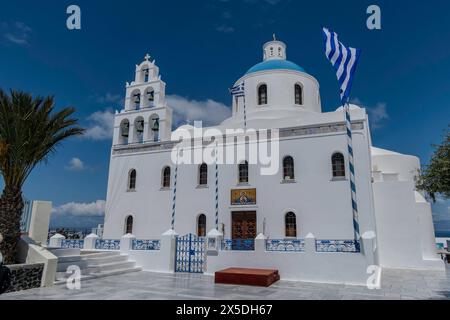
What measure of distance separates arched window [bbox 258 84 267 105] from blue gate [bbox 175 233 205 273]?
10.1 meters

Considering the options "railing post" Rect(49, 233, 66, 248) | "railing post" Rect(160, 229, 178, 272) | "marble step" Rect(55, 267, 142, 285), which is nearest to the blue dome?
"railing post" Rect(160, 229, 178, 272)

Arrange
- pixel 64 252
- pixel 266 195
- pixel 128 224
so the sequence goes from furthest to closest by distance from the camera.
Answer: pixel 128 224 < pixel 266 195 < pixel 64 252

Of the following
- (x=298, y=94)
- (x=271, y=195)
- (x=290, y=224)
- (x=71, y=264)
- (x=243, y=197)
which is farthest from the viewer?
(x=298, y=94)

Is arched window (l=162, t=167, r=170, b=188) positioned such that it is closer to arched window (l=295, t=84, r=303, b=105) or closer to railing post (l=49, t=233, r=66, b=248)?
railing post (l=49, t=233, r=66, b=248)

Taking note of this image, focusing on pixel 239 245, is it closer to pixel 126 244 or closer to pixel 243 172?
pixel 243 172

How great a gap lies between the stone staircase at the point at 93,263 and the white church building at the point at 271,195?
61cm

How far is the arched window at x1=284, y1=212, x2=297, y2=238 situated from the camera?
45.5ft

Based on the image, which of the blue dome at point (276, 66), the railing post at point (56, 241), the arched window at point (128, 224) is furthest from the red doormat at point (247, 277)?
the blue dome at point (276, 66)

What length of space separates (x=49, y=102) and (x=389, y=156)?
56.9 ft

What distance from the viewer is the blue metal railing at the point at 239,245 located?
11.5m

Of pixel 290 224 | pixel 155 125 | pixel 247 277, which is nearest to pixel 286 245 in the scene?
pixel 247 277

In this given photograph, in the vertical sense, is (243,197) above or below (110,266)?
above

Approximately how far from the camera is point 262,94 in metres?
19.2

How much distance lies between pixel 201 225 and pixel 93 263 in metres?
5.61
